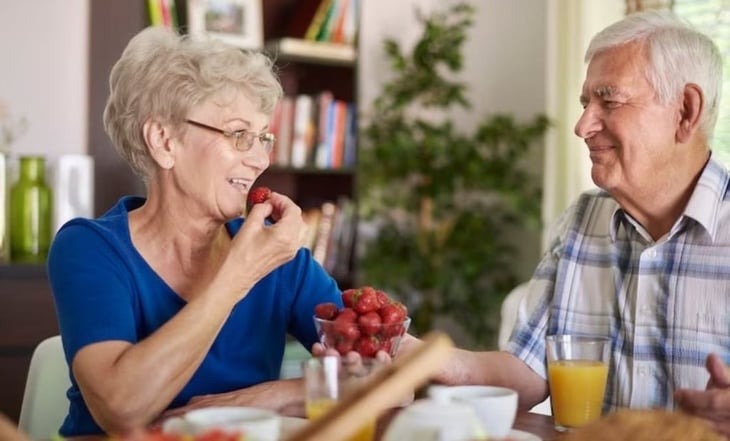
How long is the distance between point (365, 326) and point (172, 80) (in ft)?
2.15

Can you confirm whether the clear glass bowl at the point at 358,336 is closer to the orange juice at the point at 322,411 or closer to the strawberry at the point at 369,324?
the strawberry at the point at 369,324

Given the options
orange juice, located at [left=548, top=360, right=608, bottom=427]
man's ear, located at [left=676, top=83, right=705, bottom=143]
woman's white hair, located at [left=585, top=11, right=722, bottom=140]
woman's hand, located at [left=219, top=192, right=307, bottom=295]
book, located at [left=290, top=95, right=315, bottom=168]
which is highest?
woman's white hair, located at [left=585, top=11, right=722, bottom=140]

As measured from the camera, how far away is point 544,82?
4.18 metres

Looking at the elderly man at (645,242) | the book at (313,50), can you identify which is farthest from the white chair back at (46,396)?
the book at (313,50)

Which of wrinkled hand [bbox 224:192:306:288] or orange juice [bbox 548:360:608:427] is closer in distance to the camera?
orange juice [bbox 548:360:608:427]

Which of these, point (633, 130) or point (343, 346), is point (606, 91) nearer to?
point (633, 130)

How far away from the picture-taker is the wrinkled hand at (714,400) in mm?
1370

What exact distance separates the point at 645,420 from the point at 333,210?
3.00 meters

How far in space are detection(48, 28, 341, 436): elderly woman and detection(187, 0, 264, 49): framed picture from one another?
1.61 meters

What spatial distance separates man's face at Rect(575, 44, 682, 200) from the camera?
1.82 m

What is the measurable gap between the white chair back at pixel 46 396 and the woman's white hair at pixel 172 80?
1.36ft

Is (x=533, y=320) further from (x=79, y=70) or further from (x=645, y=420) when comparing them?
(x=79, y=70)

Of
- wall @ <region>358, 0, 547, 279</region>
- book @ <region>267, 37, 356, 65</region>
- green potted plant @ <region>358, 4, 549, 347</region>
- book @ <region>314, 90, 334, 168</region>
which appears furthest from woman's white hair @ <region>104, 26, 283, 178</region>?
wall @ <region>358, 0, 547, 279</region>

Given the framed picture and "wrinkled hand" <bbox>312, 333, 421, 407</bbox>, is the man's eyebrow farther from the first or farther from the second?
the framed picture
